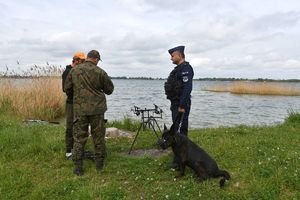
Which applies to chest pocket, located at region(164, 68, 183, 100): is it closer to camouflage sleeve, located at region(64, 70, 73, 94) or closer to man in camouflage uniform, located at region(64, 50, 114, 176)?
man in camouflage uniform, located at region(64, 50, 114, 176)

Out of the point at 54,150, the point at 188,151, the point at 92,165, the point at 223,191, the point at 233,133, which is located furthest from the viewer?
the point at 233,133

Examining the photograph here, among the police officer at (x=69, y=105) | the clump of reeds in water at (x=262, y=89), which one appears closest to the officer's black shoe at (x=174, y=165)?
the police officer at (x=69, y=105)

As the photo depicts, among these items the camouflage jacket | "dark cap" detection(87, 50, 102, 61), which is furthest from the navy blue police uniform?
"dark cap" detection(87, 50, 102, 61)

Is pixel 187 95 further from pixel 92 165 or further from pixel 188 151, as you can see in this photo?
pixel 92 165

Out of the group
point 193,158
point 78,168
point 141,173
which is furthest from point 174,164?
point 78,168

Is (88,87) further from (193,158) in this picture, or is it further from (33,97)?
(33,97)

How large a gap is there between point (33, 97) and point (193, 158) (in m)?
11.2

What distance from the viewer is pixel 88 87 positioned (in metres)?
6.22

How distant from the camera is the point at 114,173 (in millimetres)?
6441

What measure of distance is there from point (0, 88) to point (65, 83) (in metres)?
9.98

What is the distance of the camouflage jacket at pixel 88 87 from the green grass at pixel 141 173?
48.0 inches

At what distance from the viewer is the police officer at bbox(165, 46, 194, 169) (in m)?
6.16

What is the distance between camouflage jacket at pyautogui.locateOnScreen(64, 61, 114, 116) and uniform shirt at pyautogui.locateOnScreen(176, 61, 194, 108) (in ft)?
4.45

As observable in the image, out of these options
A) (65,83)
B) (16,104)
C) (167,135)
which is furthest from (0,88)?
(167,135)
